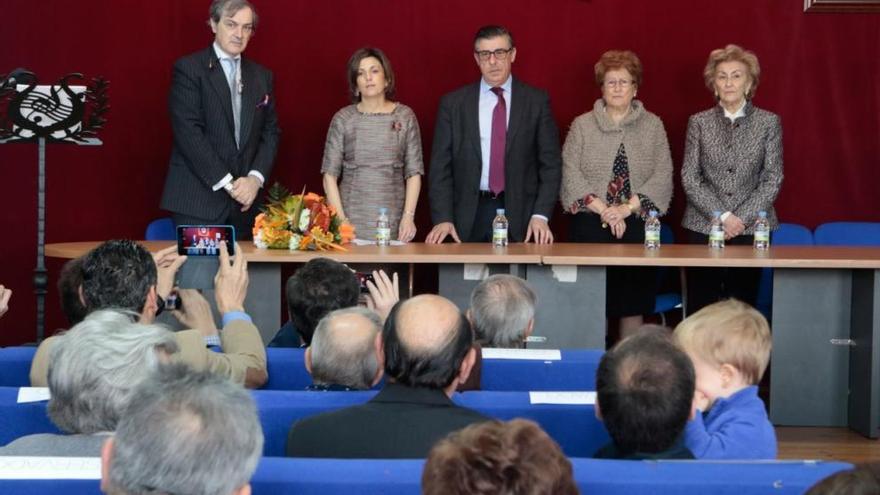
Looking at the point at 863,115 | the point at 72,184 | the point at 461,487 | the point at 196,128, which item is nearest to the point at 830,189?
the point at 863,115

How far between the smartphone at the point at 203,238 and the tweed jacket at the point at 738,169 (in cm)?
257

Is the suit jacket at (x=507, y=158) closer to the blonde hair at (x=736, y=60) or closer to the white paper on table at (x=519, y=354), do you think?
the blonde hair at (x=736, y=60)

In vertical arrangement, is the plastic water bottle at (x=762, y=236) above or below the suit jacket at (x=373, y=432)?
above

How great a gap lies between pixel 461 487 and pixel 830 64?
6.22 metres

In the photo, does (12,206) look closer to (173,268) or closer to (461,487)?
(173,268)

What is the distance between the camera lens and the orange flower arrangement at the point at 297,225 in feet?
17.9

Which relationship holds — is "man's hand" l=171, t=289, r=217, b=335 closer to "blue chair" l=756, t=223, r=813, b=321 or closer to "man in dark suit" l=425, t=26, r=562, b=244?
"man in dark suit" l=425, t=26, r=562, b=244

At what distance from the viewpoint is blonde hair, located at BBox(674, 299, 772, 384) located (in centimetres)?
268

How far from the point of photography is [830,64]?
7094mm

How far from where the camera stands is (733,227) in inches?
237

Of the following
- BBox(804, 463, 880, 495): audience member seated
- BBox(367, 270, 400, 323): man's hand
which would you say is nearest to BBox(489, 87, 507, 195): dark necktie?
BBox(367, 270, 400, 323): man's hand

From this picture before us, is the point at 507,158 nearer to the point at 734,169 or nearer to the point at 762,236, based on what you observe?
the point at 734,169

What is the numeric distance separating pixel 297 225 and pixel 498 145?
4.62 ft

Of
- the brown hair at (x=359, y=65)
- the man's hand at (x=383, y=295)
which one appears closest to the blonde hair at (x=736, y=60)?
the brown hair at (x=359, y=65)
